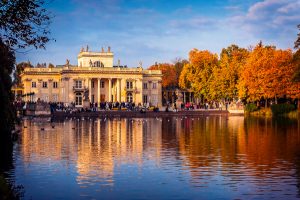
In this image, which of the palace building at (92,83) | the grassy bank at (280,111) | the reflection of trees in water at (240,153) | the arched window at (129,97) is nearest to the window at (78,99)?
the palace building at (92,83)

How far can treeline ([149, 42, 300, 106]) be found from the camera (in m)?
84.1

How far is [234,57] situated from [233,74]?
13.6ft

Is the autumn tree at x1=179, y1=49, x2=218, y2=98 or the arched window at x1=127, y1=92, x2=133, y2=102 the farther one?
the arched window at x1=127, y1=92, x2=133, y2=102

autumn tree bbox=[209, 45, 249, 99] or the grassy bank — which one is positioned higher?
autumn tree bbox=[209, 45, 249, 99]

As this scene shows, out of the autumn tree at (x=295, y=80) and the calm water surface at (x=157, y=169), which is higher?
the autumn tree at (x=295, y=80)

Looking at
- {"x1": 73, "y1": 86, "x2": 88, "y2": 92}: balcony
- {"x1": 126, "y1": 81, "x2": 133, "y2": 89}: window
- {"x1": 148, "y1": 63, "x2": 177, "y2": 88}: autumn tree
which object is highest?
{"x1": 148, "y1": 63, "x2": 177, "y2": 88}: autumn tree

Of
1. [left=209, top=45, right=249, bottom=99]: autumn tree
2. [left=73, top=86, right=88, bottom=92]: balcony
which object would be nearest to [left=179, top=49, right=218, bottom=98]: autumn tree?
[left=209, top=45, right=249, bottom=99]: autumn tree

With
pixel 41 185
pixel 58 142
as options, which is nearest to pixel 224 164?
pixel 41 185

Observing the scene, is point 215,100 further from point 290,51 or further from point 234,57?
point 290,51

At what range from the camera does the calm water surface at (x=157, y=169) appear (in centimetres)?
1950

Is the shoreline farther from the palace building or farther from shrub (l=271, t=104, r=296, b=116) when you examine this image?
the palace building

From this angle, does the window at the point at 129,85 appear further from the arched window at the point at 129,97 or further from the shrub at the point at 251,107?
the shrub at the point at 251,107

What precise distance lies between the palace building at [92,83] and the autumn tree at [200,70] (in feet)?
41.1

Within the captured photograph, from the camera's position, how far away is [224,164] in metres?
25.8
